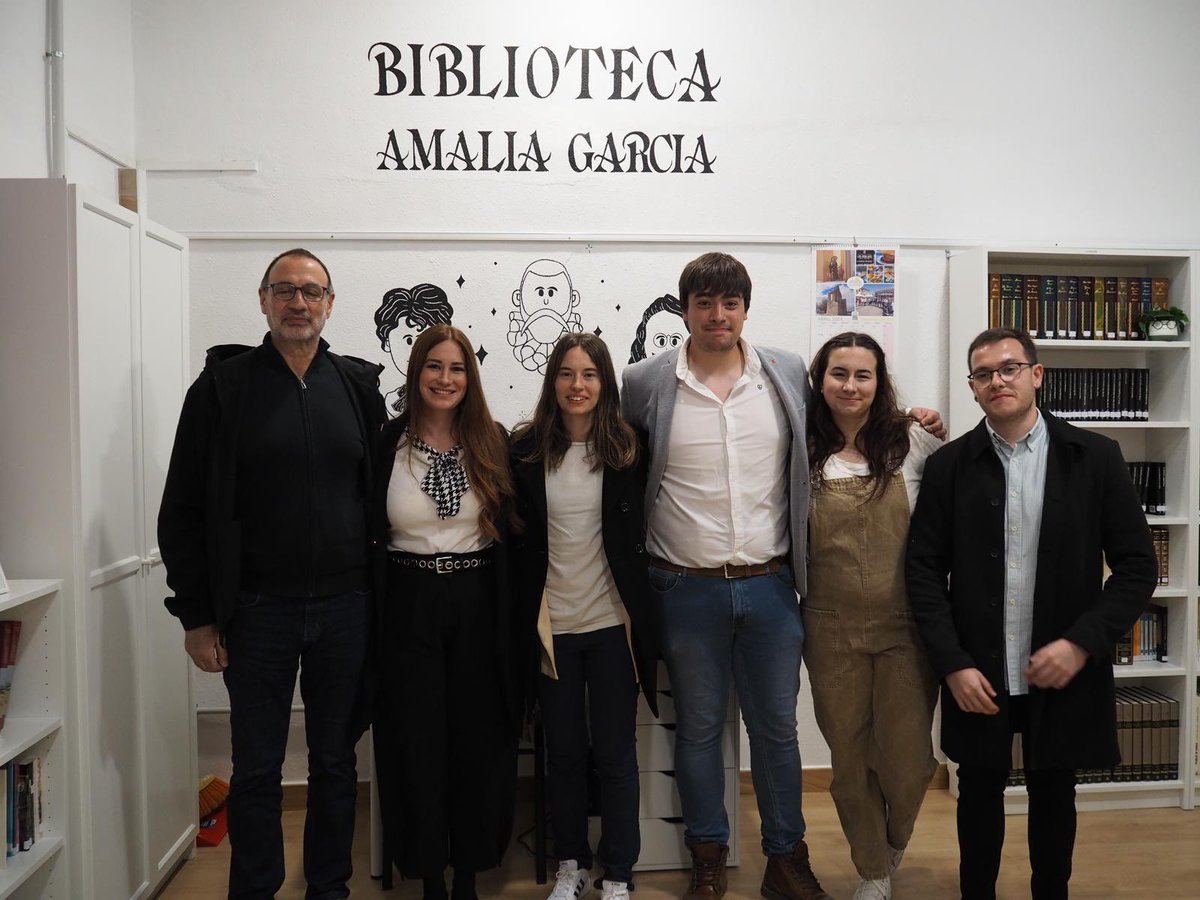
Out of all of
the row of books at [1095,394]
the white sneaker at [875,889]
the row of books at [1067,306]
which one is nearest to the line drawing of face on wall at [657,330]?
the row of books at [1067,306]

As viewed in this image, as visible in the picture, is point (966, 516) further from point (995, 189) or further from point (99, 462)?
point (99, 462)

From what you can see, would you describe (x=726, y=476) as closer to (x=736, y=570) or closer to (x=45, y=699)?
(x=736, y=570)

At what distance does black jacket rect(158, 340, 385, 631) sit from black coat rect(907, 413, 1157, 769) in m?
1.74

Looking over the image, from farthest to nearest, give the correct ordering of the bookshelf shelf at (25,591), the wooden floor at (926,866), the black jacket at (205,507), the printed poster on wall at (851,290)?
the printed poster on wall at (851,290)
the wooden floor at (926,866)
the black jacket at (205,507)
the bookshelf shelf at (25,591)

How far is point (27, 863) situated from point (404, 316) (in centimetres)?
202

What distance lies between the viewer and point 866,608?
227cm

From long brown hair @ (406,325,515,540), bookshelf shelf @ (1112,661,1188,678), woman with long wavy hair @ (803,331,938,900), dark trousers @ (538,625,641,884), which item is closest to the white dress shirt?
woman with long wavy hair @ (803,331,938,900)

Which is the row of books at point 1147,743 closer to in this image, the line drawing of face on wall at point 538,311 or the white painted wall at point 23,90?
the line drawing of face on wall at point 538,311

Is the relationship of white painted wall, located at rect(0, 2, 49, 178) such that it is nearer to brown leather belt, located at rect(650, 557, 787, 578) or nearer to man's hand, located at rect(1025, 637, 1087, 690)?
brown leather belt, located at rect(650, 557, 787, 578)

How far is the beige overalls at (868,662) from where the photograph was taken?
226 centimetres

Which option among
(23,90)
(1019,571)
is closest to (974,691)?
(1019,571)

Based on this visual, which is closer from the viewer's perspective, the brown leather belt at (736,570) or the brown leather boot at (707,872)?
the brown leather belt at (736,570)

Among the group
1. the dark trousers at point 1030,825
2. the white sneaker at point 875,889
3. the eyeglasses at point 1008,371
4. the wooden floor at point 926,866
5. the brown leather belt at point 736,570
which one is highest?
the eyeglasses at point 1008,371

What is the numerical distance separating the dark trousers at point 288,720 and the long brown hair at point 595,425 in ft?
2.06
